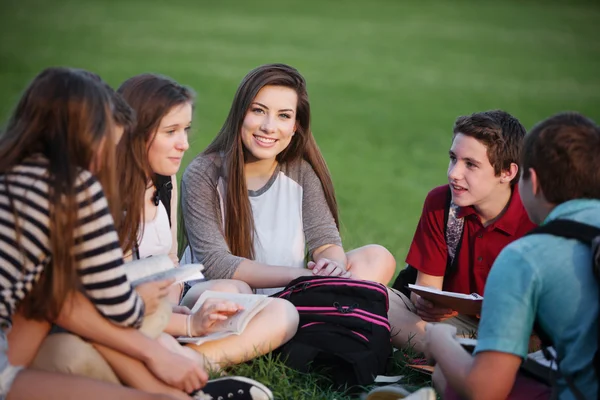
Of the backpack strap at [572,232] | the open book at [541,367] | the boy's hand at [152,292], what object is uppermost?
the backpack strap at [572,232]

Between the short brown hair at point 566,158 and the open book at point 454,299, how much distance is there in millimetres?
1079

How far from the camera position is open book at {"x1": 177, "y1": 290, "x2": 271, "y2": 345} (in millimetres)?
3881

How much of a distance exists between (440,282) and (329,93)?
13.7 m

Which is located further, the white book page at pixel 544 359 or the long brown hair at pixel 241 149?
the long brown hair at pixel 241 149

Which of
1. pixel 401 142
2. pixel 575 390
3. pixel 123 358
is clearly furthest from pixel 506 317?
pixel 401 142

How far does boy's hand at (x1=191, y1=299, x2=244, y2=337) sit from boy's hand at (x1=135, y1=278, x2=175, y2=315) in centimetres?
45

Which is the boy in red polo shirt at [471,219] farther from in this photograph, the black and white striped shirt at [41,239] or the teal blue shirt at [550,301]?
the black and white striped shirt at [41,239]

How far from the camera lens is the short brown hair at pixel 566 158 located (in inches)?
125

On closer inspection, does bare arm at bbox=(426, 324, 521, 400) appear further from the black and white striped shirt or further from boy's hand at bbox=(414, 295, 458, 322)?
boy's hand at bbox=(414, 295, 458, 322)

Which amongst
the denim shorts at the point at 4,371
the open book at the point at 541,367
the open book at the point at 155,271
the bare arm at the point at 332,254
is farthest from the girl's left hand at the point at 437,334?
the denim shorts at the point at 4,371

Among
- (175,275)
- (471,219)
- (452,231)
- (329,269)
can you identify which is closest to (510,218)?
(471,219)

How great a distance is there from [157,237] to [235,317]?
702 mm

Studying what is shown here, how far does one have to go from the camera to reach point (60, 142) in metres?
3.10

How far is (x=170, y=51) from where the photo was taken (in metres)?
21.0
